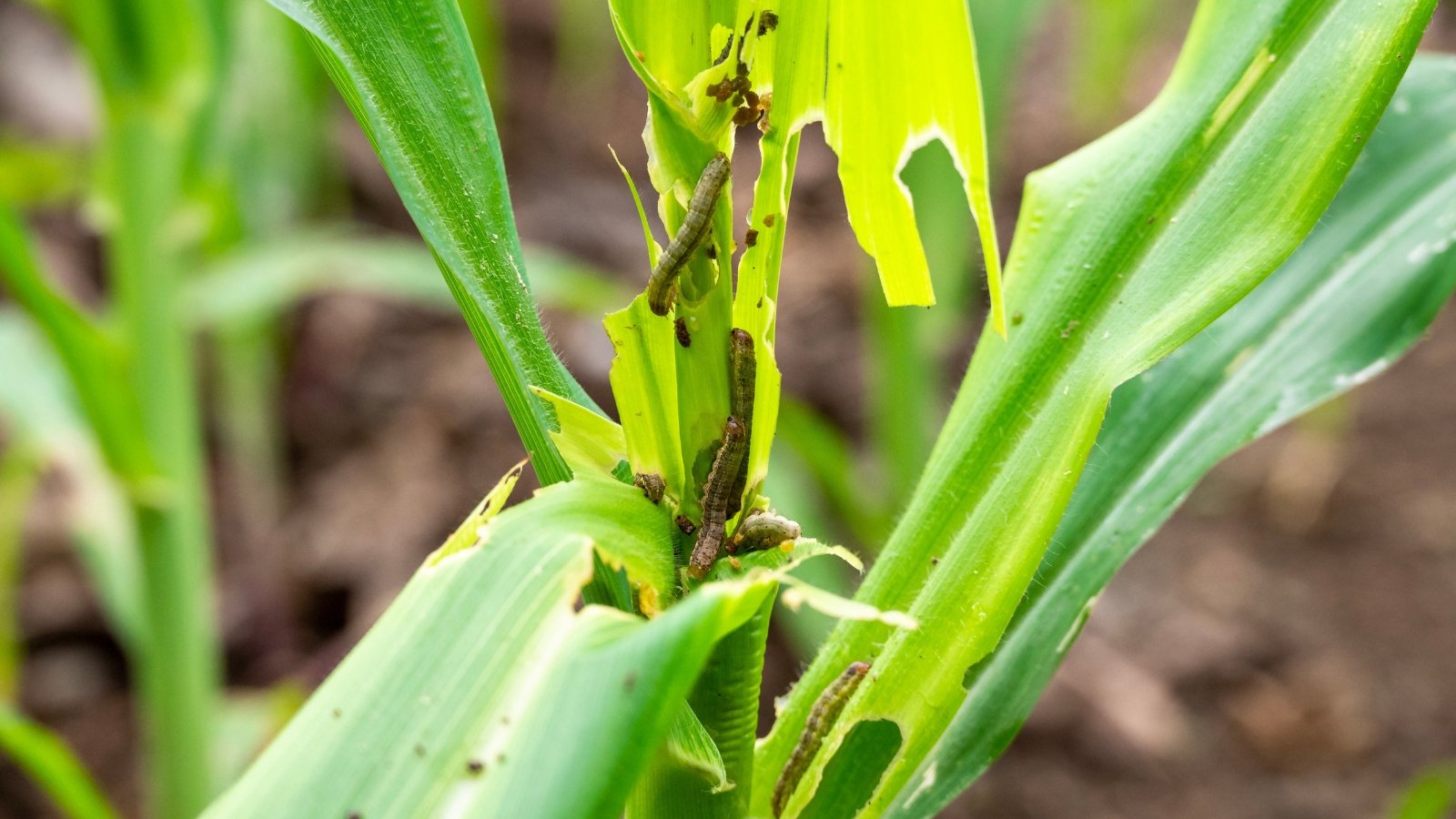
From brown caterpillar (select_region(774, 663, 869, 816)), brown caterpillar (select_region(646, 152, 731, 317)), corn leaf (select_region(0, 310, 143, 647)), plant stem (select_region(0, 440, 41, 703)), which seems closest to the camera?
brown caterpillar (select_region(646, 152, 731, 317))

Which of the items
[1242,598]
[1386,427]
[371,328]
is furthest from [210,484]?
[1386,427]

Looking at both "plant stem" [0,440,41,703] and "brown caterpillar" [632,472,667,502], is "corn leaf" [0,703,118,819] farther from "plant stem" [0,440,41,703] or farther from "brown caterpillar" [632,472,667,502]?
"brown caterpillar" [632,472,667,502]

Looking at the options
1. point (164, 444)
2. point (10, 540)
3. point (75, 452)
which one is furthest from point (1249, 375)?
point (10, 540)

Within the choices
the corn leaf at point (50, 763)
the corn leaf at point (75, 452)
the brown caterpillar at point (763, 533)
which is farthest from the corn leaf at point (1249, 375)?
the corn leaf at point (75, 452)

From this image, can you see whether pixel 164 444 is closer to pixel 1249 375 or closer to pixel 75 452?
pixel 75 452

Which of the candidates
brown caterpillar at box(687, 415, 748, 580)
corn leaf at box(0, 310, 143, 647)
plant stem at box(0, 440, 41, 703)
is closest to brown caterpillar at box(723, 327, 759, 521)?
brown caterpillar at box(687, 415, 748, 580)

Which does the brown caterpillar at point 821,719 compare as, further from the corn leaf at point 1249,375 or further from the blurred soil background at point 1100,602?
the blurred soil background at point 1100,602
